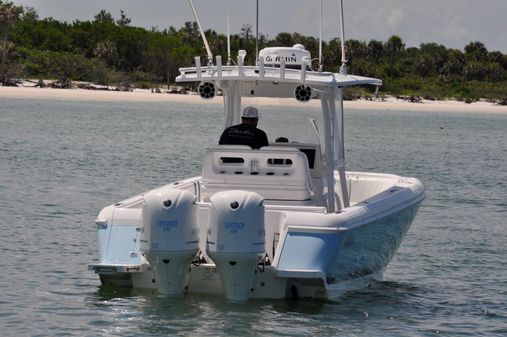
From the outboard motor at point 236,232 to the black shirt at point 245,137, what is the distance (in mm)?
1540

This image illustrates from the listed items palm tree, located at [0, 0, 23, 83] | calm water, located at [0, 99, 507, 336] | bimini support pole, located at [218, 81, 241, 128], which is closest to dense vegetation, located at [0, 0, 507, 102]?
palm tree, located at [0, 0, 23, 83]

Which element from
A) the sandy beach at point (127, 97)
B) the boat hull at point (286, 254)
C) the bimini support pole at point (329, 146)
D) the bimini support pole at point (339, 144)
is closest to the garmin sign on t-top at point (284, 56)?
the bimini support pole at point (329, 146)

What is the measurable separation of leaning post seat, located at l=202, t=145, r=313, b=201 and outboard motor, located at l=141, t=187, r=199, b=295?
3.77 ft

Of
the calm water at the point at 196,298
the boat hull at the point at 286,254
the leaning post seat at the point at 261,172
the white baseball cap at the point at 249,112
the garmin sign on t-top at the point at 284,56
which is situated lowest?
the calm water at the point at 196,298

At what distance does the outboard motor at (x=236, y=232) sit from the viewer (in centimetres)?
991

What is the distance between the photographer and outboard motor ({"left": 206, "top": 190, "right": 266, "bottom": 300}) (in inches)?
390

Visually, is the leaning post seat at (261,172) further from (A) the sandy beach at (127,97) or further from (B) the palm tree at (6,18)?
(B) the palm tree at (6,18)

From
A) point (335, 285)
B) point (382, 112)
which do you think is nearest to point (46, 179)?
point (335, 285)

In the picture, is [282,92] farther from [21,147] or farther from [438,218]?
[21,147]

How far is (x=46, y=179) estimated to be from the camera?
23.6 metres

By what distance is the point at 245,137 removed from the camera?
37.8 ft

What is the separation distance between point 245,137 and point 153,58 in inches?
3081

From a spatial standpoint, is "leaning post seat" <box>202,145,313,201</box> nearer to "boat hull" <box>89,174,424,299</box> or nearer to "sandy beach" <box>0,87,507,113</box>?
"boat hull" <box>89,174,424,299</box>

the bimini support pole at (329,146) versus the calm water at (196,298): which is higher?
the bimini support pole at (329,146)
